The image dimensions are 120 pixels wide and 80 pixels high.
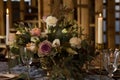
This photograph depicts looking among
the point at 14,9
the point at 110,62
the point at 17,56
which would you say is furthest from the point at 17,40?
the point at 14,9

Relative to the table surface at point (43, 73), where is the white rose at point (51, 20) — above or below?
above

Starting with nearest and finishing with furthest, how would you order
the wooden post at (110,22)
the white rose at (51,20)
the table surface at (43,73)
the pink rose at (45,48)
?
the pink rose at (45,48) → the white rose at (51,20) → the table surface at (43,73) → the wooden post at (110,22)

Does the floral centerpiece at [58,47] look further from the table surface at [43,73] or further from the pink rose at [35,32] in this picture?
A: the table surface at [43,73]

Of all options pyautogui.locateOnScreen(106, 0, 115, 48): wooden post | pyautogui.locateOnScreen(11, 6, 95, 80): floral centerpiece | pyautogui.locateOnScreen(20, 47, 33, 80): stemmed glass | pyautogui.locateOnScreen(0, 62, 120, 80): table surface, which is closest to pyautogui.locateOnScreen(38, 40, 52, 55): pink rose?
pyautogui.locateOnScreen(11, 6, 95, 80): floral centerpiece

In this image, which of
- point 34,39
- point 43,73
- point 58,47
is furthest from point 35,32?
point 43,73

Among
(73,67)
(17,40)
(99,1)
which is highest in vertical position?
(99,1)

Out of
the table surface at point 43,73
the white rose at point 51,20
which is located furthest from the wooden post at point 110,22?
the white rose at point 51,20

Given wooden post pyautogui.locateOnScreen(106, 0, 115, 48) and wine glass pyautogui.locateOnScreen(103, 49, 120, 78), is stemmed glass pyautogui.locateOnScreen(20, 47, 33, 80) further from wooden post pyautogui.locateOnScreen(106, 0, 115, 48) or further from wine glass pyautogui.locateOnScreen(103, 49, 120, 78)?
wooden post pyautogui.locateOnScreen(106, 0, 115, 48)

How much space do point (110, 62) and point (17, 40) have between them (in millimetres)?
475

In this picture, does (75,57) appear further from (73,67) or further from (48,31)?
(48,31)

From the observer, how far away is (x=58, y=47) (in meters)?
1.52

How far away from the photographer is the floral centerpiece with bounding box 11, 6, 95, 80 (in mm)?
1510

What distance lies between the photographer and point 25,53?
1.61 meters

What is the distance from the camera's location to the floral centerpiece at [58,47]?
1.51 meters
